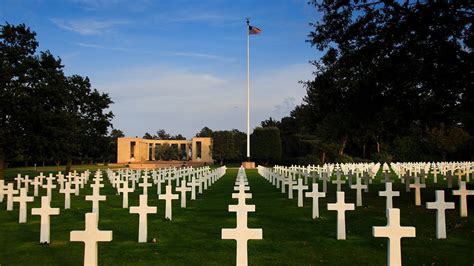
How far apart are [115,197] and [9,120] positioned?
8600 mm

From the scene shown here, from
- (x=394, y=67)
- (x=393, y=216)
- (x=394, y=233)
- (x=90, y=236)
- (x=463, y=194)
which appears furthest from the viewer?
(x=394, y=67)

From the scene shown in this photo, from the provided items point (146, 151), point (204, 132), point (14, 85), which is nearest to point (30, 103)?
point (14, 85)

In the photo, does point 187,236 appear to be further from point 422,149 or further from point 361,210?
point 422,149

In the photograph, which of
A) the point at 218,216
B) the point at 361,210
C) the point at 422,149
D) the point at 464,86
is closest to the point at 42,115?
the point at 218,216

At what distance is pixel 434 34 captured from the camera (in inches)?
542

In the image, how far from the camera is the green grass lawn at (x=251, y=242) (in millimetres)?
7457

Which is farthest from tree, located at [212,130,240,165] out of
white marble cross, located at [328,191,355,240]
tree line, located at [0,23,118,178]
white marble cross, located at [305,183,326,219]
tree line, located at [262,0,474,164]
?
white marble cross, located at [328,191,355,240]

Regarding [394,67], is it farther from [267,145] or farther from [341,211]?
[267,145]

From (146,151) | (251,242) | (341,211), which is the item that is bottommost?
(251,242)

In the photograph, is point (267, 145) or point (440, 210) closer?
point (440, 210)

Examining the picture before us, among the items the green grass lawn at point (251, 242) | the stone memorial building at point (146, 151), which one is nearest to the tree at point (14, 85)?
the green grass lawn at point (251, 242)

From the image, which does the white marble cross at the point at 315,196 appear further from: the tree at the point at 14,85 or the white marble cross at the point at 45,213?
the tree at the point at 14,85

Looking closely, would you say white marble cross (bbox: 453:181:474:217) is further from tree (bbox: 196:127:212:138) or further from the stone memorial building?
tree (bbox: 196:127:212:138)

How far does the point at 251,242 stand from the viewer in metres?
8.88
